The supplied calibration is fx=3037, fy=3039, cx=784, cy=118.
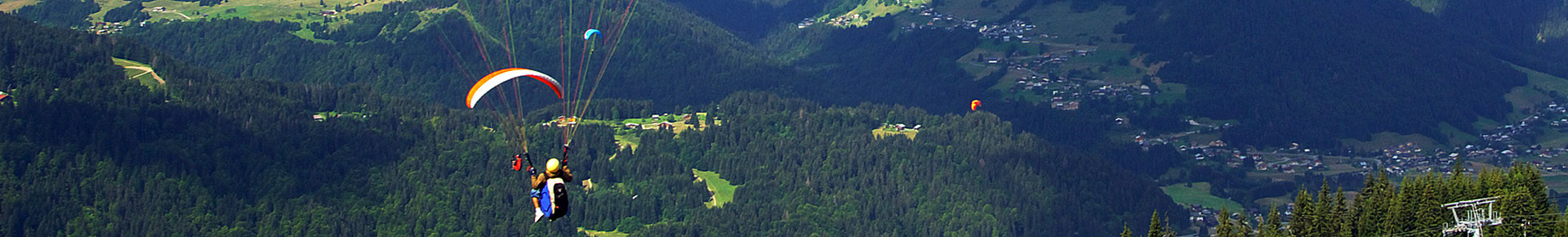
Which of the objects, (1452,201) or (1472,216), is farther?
(1452,201)

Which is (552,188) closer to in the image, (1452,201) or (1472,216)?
(1472,216)

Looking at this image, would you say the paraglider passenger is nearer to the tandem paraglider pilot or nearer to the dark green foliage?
the tandem paraglider pilot

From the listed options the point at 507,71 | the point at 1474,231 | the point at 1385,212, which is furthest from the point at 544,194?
the point at 1385,212

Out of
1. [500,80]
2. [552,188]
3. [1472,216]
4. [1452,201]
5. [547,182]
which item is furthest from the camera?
[1452,201]

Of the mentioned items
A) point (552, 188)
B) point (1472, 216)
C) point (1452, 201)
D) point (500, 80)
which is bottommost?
point (1452, 201)

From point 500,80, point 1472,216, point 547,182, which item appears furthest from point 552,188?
point 1472,216

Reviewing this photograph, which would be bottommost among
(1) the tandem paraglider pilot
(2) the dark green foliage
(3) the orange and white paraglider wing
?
(2) the dark green foliage

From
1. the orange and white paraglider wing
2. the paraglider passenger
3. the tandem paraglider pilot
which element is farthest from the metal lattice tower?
the tandem paraglider pilot

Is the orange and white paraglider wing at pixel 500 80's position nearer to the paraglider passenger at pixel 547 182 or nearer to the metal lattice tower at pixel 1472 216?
the paraglider passenger at pixel 547 182

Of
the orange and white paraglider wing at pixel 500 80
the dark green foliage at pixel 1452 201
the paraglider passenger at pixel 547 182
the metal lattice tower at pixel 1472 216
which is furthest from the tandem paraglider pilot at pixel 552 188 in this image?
the dark green foliage at pixel 1452 201

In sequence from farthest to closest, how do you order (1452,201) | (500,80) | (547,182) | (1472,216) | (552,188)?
(1452,201) → (1472,216) → (500,80) → (547,182) → (552,188)
